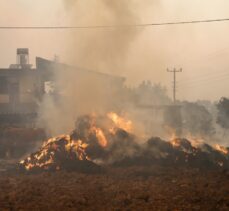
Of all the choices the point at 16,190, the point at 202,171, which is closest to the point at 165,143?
the point at 202,171

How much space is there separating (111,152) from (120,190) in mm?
7745

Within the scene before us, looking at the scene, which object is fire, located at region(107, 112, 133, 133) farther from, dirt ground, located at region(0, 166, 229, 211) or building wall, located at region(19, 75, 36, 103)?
building wall, located at region(19, 75, 36, 103)

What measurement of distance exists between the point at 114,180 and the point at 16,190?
4.81 m

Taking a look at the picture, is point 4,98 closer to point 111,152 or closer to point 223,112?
point 111,152

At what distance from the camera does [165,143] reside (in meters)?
23.6

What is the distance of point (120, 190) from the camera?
633 inches

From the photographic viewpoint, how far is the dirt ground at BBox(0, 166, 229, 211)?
45.0 feet

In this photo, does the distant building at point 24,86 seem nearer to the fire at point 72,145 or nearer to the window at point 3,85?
the window at point 3,85

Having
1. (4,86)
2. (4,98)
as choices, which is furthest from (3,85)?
(4,98)

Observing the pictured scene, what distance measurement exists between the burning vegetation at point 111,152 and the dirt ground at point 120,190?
1.36m

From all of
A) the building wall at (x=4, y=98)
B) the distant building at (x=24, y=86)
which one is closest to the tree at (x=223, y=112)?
the distant building at (x=24, y=86)

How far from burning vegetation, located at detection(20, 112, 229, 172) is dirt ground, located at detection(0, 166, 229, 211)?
1.36 meters

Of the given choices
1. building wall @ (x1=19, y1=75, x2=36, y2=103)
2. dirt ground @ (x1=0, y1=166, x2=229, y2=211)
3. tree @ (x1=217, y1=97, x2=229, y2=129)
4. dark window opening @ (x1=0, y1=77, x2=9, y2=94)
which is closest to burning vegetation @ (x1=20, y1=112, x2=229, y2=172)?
dirt ground @ (x1=0, y1=166, x2=229, y2=211)

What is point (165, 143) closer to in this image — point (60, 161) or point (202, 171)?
point (202, 171)
